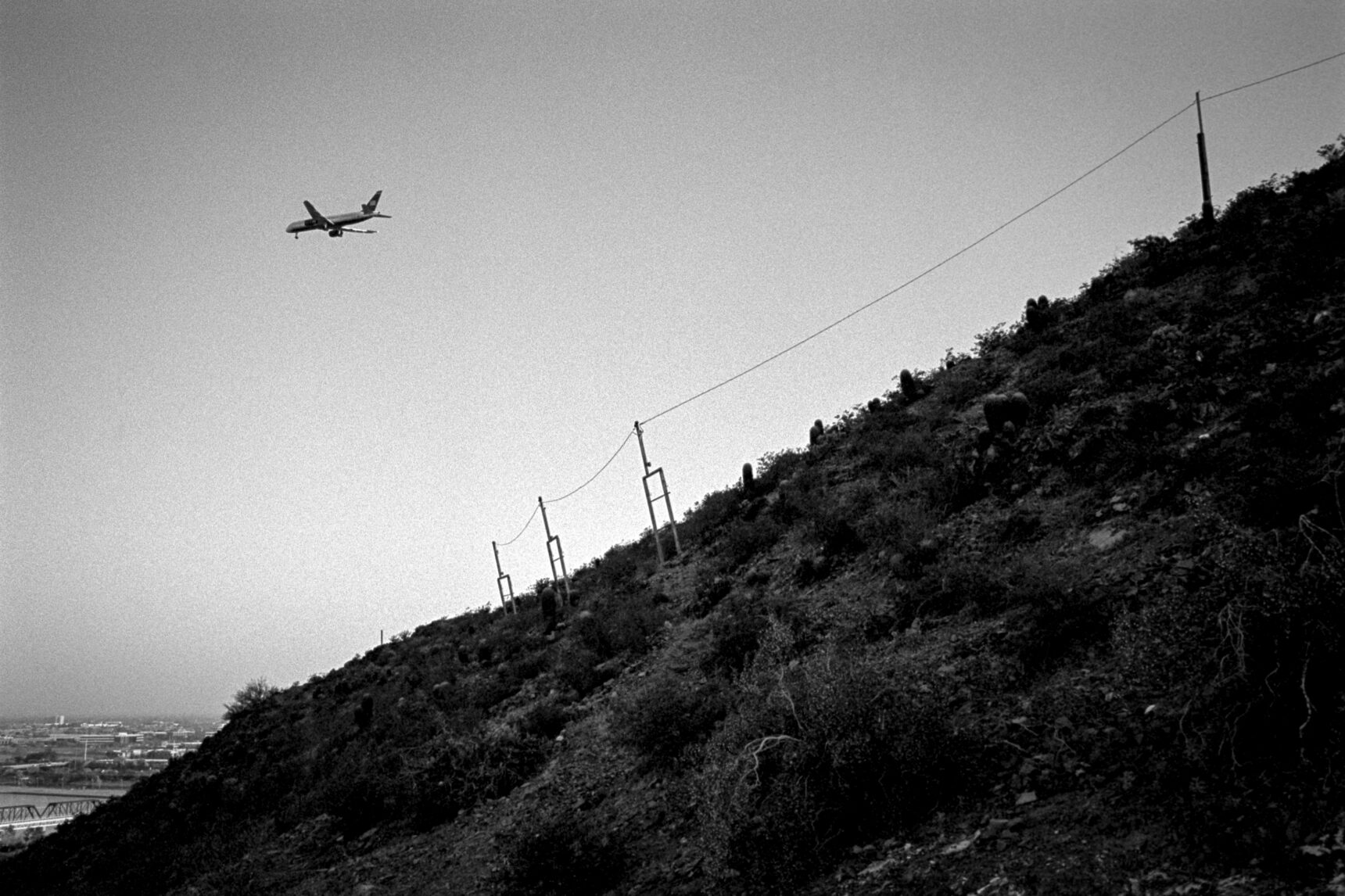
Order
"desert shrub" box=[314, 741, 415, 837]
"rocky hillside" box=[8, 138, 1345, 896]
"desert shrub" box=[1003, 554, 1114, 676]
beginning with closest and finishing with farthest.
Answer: "rocky hillside" box=[8, 138, 1345, 896] → "desert shrub" box=[1003, 554, 1114, 676] → "desert shrub" box=[314, 741, 415, 837]

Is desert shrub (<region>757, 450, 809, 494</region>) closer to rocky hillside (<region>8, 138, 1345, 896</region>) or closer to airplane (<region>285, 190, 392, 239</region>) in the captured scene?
rocky hillside (<region>8, 138, 1345, 896</region>)

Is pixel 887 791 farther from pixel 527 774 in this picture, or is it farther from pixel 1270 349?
pixel 1270 349

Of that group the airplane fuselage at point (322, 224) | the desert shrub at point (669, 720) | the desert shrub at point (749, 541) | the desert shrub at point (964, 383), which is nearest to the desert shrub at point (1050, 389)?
the desert shrub at point (964, 383)

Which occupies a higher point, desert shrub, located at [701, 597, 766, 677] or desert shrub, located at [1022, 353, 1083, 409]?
desert shrub, located at [1022, 353, 1083, 409]

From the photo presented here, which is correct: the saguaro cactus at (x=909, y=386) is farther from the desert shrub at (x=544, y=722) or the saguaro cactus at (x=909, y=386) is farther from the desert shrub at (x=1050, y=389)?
the desert shrub at (x=544, y=722)

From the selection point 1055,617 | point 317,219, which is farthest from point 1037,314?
point 317,219

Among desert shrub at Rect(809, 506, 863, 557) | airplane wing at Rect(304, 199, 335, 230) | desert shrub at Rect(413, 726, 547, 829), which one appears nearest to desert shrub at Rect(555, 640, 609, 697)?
desert shrub at Rect(413, 726, 547, 829)

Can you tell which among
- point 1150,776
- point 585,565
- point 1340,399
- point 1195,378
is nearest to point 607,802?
point 1150,776
